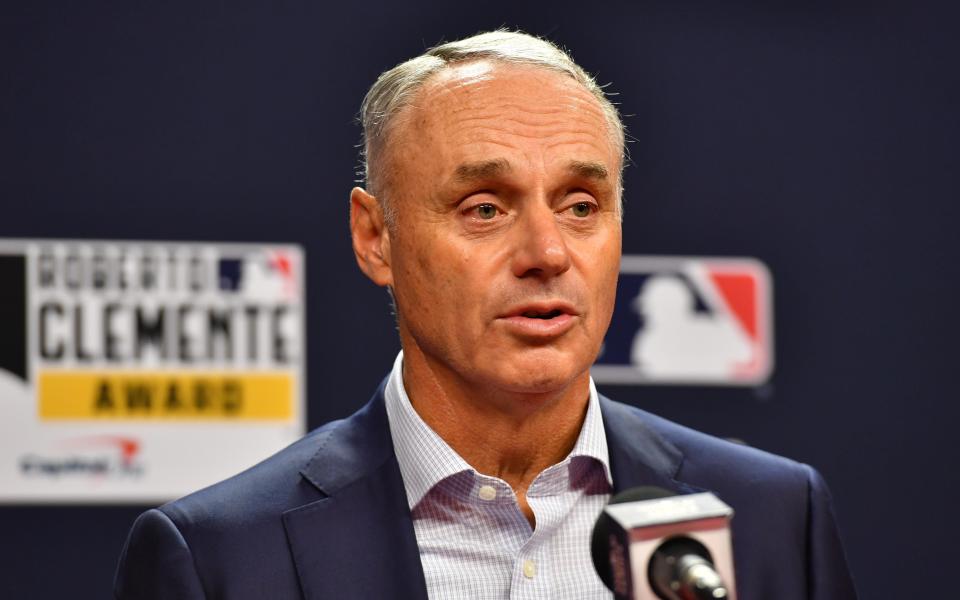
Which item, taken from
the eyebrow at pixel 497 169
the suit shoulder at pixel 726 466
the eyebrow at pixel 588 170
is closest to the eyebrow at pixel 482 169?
the eyebrow at pixel 497 169

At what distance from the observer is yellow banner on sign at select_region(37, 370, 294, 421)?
10.5 ft

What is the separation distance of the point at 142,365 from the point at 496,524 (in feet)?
5.13

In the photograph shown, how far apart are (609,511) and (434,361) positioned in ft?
2.38

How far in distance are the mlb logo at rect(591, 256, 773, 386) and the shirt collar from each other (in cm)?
149

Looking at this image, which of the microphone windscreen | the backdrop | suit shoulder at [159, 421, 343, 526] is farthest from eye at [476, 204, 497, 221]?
the backdrop

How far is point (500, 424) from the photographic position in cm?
199

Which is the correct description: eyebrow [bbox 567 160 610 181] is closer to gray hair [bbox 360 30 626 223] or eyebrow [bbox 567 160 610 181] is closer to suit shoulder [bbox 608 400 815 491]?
gray hair [bbox 360 30 626 223]

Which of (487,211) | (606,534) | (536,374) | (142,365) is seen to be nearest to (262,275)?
(142,365)

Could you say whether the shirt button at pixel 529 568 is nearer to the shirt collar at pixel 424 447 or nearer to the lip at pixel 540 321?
the shirt collar at pixel 424 447

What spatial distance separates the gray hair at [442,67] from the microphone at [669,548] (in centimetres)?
88

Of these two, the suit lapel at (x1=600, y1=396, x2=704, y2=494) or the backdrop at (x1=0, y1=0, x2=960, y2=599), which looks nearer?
the suit lapel at (x1=600, y1=396, x2=704, y2=494)

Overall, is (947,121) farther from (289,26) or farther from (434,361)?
(434,361)

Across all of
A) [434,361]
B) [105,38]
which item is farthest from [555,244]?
[105,38]

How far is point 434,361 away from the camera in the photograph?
6.64ft
